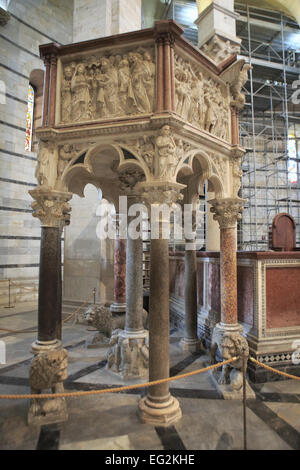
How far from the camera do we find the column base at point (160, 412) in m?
3.08

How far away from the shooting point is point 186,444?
2.77 metres

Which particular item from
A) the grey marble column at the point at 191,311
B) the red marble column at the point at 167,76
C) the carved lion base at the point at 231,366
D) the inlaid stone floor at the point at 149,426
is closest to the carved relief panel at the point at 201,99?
the red marble column at the point at 167,76

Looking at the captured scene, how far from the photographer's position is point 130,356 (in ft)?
14.5

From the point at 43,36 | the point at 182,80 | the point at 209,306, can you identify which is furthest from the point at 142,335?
the point at 43,36

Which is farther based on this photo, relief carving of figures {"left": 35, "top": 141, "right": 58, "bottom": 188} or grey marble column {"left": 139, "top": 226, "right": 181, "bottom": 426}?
relief carving of figures {"left": 35, "top": 141, "right": 58, "bottom": 188}

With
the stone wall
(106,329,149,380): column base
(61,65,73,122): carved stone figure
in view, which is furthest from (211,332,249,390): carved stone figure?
the stone wall

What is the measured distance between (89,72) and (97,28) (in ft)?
14.2

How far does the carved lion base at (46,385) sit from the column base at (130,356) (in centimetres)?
121

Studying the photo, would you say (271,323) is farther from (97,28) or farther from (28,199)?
(28,199)

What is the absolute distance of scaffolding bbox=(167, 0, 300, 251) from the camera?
12.3 metres

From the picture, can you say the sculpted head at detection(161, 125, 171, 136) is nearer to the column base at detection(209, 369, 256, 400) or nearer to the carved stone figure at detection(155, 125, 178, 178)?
the carved stone figure at detection(155, 125, 178, 178)

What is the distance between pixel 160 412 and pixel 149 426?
6.7 inches

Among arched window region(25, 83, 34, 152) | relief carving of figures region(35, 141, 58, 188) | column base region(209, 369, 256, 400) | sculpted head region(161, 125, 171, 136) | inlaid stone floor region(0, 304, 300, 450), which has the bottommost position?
inlaid stone floor region(0, 304, 300, 450)
